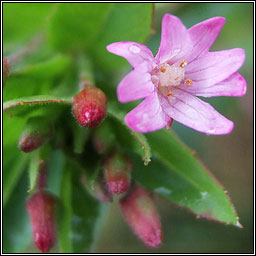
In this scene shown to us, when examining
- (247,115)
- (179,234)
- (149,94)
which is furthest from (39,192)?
(247,115)

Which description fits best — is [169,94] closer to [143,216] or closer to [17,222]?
[143,216]

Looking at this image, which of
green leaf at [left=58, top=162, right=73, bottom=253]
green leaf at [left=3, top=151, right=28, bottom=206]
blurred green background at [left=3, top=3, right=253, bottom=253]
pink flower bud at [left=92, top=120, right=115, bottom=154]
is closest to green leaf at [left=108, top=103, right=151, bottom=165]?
pink flower bud at [left=92, top=120, right=115, bottom=154]

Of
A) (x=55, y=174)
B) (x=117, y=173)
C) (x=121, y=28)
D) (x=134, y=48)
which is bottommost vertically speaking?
(x=55, y=174)

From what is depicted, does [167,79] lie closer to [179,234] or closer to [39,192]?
[39,192]

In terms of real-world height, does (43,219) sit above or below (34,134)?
below

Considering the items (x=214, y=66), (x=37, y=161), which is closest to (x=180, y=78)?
(x=214, y=66)

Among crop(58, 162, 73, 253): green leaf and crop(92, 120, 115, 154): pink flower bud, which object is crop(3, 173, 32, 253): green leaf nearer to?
crop(58, 162, 73, 253): green leaf

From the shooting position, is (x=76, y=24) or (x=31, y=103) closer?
(x=31, y=103)
